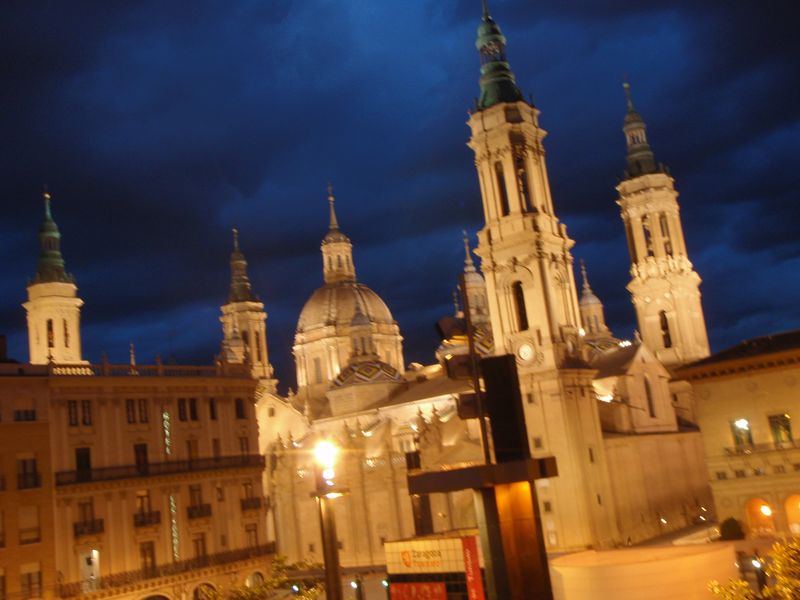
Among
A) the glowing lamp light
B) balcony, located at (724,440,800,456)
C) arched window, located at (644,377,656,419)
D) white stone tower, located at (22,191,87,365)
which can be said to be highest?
white stone tower, located at (22,191,87,365)

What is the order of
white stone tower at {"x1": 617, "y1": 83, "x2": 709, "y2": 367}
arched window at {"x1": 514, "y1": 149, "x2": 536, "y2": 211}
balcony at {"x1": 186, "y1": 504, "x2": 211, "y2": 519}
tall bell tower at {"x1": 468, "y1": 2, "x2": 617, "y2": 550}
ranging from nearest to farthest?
balcony at {"x1": 186, "y1": 504, "x2": 211, "y2": 519}, tall bell tower at {"x1": 468, "y1": 2, "x2": 617, "y2": 550}, arched window at {"x1": 514, "y1": 149, "x2": 536, "y2": 211}, white stone tower at {"x1": 617, "y1": 83, "x2": 709, "y2": 367}

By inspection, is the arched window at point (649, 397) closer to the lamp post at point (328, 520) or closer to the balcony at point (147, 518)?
the balcony at point (147, 518)

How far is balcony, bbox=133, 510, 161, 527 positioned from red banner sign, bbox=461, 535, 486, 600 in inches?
1071

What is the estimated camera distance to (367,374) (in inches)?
3278

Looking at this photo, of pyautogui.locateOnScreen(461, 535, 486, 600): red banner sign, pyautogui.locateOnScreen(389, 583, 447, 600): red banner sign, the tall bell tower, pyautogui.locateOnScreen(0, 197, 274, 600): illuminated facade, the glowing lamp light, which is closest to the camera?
the glowing lamp light

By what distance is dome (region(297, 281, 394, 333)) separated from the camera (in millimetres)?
101250

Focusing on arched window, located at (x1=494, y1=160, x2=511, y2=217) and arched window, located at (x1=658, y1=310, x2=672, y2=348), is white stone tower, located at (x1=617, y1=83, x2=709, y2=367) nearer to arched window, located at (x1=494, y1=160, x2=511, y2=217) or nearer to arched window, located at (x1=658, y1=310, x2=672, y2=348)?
arched window, located at (x1=658, y1=310, x2=672, y2=348)

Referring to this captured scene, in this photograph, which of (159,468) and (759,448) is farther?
(759,448)

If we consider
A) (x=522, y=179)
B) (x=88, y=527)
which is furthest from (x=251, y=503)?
(x=522, y=179)

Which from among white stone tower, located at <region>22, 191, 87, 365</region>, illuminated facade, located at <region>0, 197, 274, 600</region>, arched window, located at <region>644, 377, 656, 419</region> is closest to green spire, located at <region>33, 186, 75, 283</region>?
white stone tower, located at <region>22, 191, 87, 365</region>

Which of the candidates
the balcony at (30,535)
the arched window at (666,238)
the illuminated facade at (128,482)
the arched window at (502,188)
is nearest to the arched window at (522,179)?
the arched window at (502,188)

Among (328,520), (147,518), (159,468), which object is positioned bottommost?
(328,520)

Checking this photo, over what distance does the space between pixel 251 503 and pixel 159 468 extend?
603 cm

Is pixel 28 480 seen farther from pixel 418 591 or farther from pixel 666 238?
pixel 666 238
